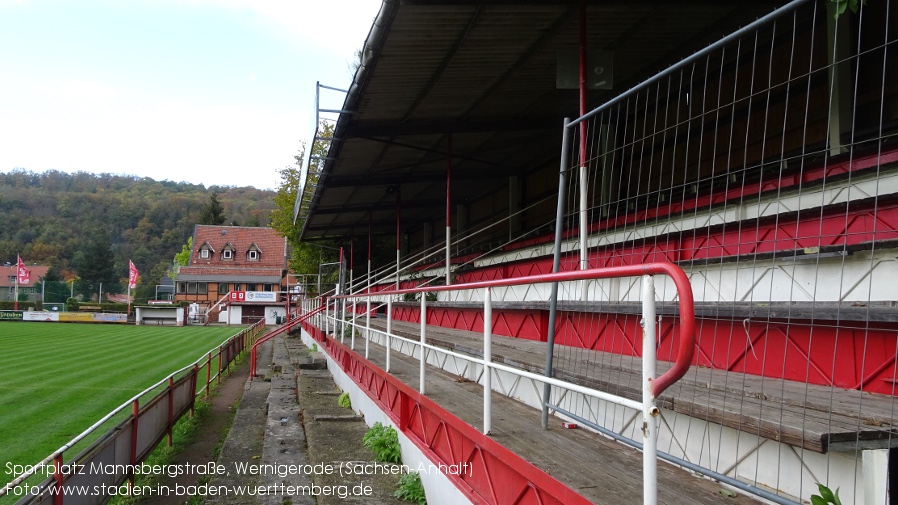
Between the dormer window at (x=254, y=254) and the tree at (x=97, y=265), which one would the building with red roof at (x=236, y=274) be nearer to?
the dormer window at (x=254, y=254)

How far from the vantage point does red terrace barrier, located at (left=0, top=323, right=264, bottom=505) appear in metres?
4.36

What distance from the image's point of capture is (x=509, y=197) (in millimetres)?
16219

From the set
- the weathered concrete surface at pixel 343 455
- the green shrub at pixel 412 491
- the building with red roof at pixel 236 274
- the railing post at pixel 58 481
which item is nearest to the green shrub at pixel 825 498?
the green shrub at pixel 412 491

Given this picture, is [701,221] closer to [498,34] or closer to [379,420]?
[498,34]

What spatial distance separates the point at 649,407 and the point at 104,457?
5732 millimetres

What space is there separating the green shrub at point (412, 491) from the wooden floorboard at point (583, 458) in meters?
0.78

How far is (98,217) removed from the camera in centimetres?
12519

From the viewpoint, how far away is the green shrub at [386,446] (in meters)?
5.96

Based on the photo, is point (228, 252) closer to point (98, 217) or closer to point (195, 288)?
point (195, 288)

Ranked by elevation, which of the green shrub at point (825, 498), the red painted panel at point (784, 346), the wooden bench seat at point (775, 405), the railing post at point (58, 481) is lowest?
the railing post at point (58, 481)

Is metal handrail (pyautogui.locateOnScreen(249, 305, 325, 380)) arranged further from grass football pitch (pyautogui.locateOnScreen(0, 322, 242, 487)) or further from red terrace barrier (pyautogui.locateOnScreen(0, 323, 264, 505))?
red terrace barrier (pyautogui.locateOnScreen(0, 323, 264, 505))

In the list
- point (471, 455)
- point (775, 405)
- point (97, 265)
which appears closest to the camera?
point (775, 405)

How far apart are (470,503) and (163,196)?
15324 centimetres

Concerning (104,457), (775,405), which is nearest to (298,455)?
(104,457)
